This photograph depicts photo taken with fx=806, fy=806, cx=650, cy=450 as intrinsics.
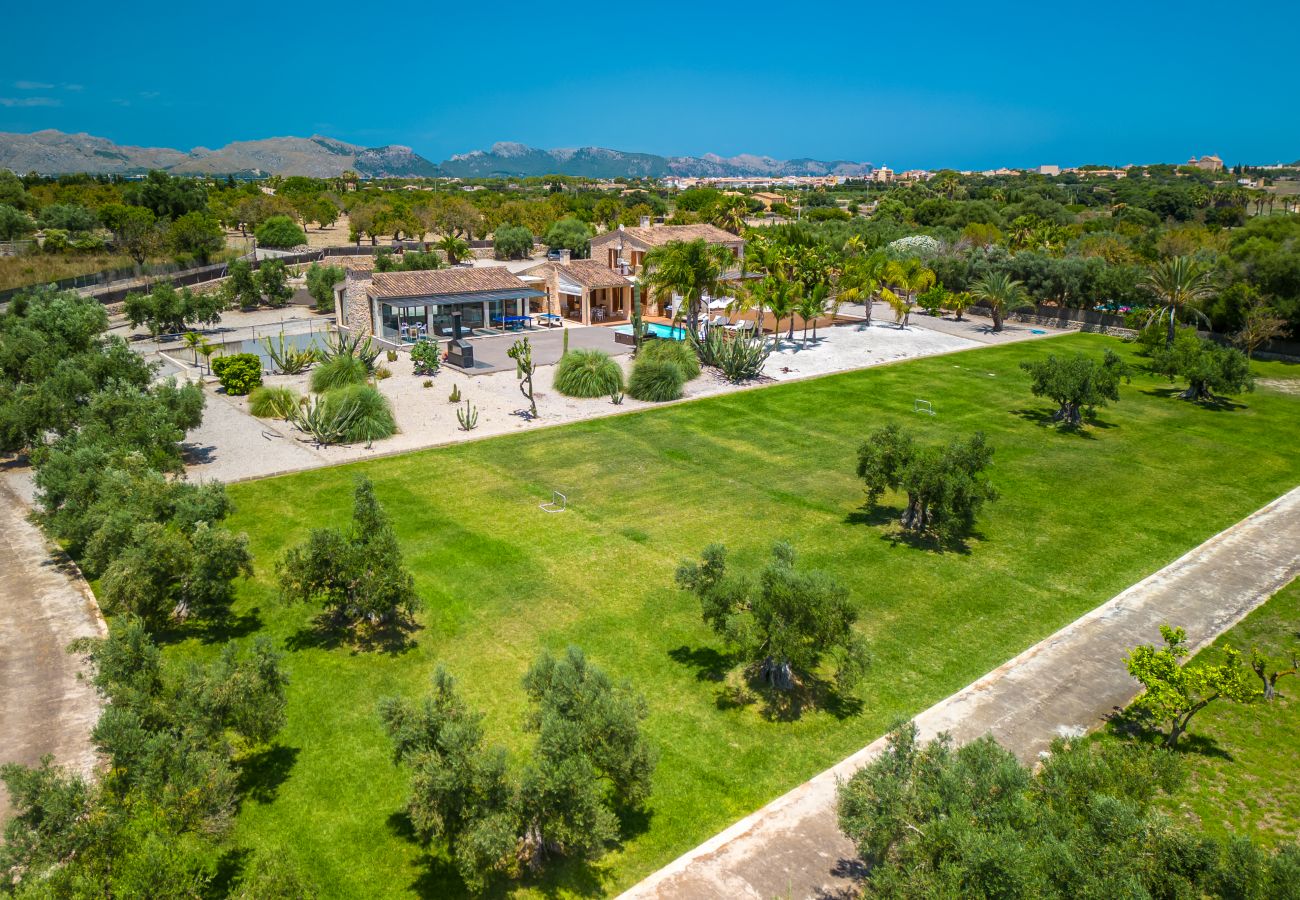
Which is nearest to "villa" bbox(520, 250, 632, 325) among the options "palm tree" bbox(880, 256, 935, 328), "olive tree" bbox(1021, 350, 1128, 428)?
"palm tree" bbox(880, 256, 935, 328)

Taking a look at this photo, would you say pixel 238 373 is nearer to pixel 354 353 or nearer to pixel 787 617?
pixel 354 353

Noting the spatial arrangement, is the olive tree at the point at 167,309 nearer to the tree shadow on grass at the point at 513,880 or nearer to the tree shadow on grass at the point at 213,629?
the tree shadow on grass at the point at 213,629

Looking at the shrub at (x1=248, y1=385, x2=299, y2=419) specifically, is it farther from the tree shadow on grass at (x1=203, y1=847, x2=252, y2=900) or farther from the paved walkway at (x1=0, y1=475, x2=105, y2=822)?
the tree shadow on grass at (x1=203, y1=847, x2=252, y2=900)

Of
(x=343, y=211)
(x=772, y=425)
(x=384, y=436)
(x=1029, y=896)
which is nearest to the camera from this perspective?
(x=1029, y=896)

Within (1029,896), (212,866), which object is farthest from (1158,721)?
(212,866)

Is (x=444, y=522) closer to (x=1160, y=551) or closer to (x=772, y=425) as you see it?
(x=772, y=425)

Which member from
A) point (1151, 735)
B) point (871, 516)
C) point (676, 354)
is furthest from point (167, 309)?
point (1151, 735)
